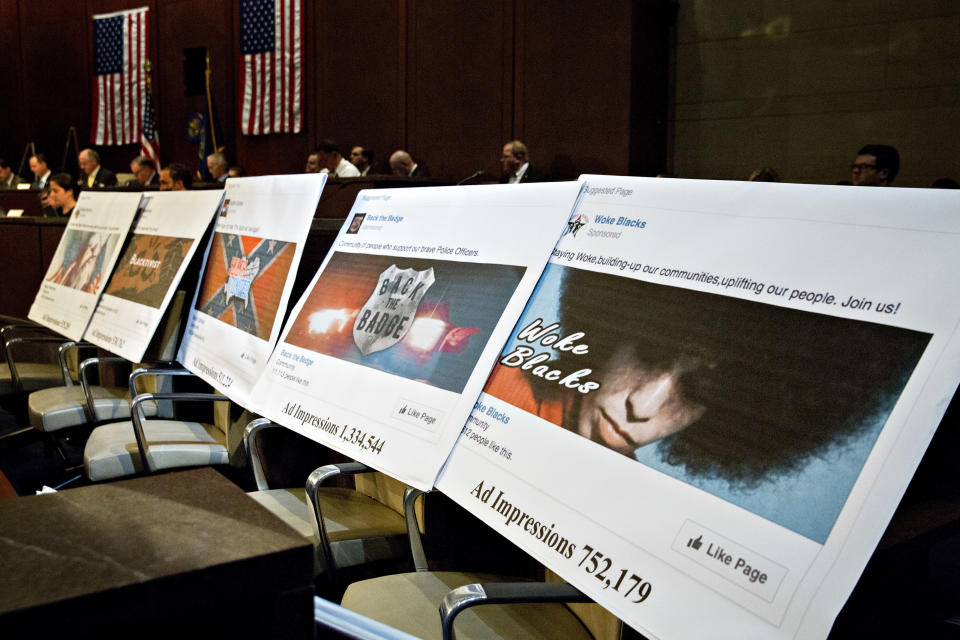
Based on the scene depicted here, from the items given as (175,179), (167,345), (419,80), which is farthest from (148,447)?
Answer: (419,80)

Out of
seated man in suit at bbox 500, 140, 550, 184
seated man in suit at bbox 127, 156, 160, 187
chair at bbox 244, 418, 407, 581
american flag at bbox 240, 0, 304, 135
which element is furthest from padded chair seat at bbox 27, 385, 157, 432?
american flag at bbox 240, 0, 304, 135

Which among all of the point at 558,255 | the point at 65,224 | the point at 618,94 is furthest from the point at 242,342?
the point at 618,94

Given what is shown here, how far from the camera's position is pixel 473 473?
1.28 meters

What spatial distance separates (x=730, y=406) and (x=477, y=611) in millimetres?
709

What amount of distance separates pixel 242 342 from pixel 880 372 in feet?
6.08

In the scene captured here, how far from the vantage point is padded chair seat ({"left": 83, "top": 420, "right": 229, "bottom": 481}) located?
8.45 feet

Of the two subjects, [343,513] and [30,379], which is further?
[30,379]

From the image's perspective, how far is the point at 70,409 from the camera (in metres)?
3.13

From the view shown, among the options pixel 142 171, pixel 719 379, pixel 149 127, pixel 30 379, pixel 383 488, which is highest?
pixel 149 127

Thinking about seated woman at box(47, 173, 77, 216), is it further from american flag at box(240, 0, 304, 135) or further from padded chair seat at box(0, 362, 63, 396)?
american flag at box(240, 0, 304, 135)

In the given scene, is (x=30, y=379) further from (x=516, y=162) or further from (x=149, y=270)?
(x=516, y=162)

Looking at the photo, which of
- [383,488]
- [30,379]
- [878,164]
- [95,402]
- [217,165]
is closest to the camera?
[383,488]

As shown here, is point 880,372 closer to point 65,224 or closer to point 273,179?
point 273,179

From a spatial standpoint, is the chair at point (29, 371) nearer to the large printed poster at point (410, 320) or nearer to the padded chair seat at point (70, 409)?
the padded chair seat at point (70, 409)
